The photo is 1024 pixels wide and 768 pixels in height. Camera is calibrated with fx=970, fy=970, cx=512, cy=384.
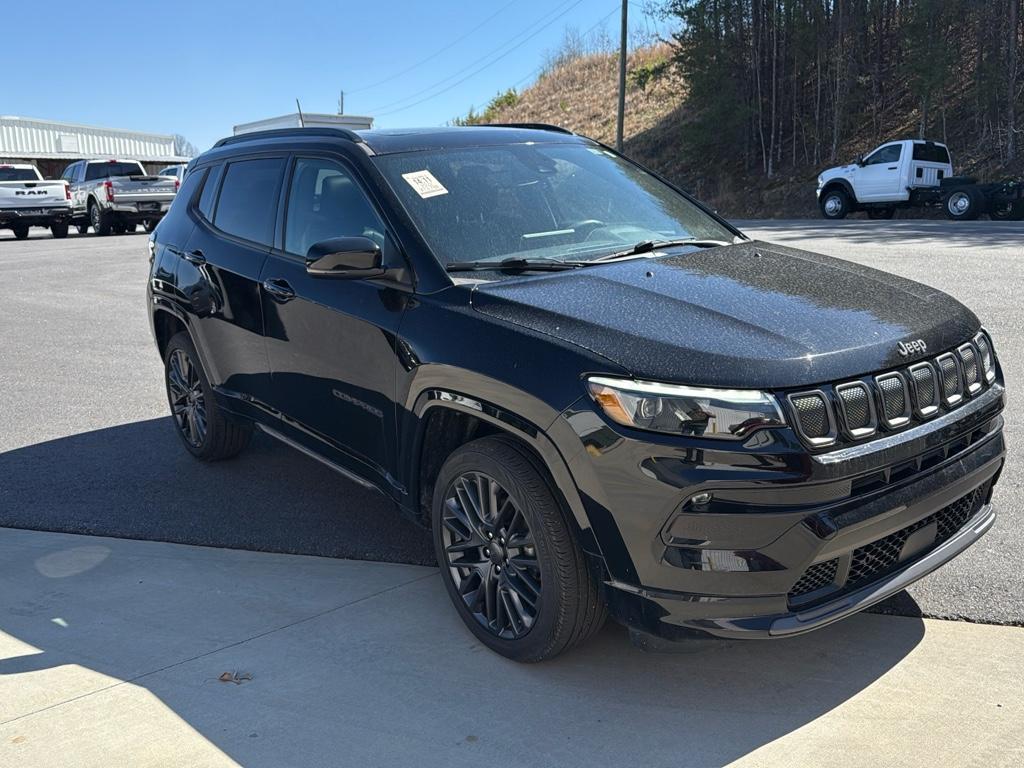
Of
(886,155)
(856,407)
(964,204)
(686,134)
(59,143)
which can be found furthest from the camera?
(59,143)

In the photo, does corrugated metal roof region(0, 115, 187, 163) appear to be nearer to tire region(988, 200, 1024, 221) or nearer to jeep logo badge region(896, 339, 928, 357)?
tire region(988, 200, 1024, 221)

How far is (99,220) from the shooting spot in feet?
87.2

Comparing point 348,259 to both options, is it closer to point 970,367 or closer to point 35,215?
point 970,367

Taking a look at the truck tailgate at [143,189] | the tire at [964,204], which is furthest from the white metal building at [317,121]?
the tire at [964,204]

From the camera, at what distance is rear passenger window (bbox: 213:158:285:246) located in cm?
485

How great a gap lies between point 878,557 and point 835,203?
2377 centimetres

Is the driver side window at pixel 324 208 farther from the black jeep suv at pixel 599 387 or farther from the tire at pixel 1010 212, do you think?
the tire at pixel 1010 212

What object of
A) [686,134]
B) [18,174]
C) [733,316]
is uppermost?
[686,134]

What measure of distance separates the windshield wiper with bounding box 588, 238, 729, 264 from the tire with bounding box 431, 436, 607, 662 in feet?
3.38

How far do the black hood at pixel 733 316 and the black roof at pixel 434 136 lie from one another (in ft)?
3.58

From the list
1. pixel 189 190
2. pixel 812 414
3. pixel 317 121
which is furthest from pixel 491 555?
pixel 317 121

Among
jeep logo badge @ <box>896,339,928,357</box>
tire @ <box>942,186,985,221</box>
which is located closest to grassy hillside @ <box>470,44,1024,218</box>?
tire @ <box>942,186,985,221</box>

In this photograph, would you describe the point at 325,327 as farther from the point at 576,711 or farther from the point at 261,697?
the point at 576,711

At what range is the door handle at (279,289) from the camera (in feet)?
14.6
